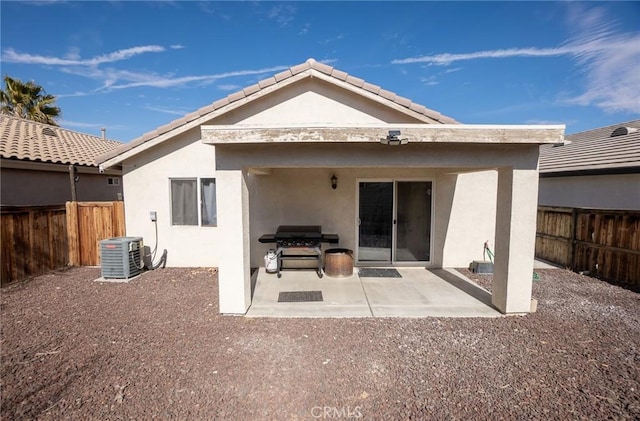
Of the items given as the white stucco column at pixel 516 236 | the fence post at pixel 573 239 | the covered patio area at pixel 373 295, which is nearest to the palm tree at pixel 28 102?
the covered patio area at pixel 373 295

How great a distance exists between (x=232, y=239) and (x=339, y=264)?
129 inches

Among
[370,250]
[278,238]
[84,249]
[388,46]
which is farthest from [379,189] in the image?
[84,249]

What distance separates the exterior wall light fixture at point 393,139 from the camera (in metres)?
4.48

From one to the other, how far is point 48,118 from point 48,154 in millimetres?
10121

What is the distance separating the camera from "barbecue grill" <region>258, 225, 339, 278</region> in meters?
7.23

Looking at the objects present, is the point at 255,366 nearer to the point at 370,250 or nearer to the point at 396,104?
the point at 370,250

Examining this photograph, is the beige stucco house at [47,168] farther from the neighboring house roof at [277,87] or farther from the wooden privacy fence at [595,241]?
the wooden privacy fence at [595,241]

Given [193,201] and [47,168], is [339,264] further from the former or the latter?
[47,168]

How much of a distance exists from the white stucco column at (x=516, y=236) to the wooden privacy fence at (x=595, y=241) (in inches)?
163

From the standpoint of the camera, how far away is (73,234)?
8.19 metres

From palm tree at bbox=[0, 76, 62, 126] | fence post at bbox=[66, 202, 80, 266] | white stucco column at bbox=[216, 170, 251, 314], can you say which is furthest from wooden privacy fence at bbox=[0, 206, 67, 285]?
palm tree at bbox=[0, 76, 62, 126]

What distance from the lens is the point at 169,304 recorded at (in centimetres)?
565

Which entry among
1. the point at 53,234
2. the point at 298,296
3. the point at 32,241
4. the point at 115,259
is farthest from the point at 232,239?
the point at 53,234

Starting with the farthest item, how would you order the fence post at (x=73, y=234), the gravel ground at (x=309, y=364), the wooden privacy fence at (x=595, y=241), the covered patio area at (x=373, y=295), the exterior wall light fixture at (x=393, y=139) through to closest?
the fence post at (x=73, y=234) → the wooden privacy fence at (x=595, y=241) → the covered patio area at (x=373, y=295) → the exterior wall light fixture at (x=393, y=139) → the gravel ground at (x=309, y=364)
